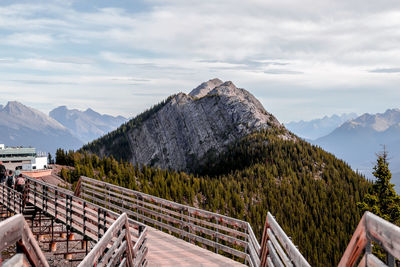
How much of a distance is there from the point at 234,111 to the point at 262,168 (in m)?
59.8

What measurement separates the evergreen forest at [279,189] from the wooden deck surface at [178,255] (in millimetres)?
58823

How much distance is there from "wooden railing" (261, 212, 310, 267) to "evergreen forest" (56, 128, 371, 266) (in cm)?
6720

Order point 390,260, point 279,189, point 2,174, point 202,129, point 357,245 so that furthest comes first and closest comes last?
point 202,129
point 279,189
point 2,174
point 357,245
point 390,260

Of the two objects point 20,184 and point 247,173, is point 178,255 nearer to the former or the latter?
point 20,184

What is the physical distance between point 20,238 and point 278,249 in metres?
4.79

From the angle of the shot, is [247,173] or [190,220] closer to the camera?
[190,220]

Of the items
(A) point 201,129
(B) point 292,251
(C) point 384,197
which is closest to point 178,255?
(B) point 292,251

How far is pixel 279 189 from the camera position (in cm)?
10819

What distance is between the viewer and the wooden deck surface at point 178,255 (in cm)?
1288

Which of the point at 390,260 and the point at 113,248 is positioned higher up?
the point at 390,260

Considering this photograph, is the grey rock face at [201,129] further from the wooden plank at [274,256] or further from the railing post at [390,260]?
the railing post at [390,260]

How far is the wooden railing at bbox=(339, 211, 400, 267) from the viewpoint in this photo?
277 cm

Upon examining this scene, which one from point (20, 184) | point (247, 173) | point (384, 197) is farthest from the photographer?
point (247, 173)

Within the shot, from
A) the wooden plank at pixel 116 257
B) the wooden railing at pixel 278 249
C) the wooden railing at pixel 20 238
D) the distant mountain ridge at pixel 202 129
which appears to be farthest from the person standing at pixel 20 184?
the distant mountain ridge at pixel 202 129
